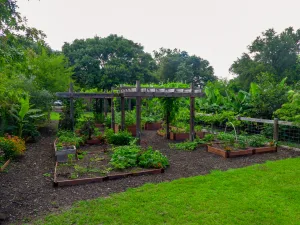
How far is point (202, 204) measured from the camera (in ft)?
12.9

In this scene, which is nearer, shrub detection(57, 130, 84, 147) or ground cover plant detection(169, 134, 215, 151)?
shrub detection(57, 130, 84, 147)

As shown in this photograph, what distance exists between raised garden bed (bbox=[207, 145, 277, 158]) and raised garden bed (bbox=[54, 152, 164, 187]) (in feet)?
8.52

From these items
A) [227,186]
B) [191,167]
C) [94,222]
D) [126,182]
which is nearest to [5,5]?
[94,222]

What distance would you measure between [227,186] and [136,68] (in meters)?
25.2

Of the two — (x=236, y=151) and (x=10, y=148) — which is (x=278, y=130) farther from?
(x=10, y=148)

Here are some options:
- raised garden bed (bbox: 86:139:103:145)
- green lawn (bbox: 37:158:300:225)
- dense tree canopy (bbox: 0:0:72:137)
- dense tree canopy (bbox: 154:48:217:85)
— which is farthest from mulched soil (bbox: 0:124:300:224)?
dense tree canopy (bbox: 154:48:217:85)

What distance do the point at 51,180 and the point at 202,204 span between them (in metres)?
3.31

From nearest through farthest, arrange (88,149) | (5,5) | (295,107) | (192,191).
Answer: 1. (5,5)
2. (192,191)
3. (295,107)
4. (88,149)

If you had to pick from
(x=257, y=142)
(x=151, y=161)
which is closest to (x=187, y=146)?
(x=257, y=142)

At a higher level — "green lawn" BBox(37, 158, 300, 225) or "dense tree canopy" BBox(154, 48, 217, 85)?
"dense tree canopy" BBox(154, 48, 217, 85)

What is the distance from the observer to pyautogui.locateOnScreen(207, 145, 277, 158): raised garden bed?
24.1ft

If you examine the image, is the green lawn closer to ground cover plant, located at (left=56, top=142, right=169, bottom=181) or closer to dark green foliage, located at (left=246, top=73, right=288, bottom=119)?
ground cover plant, located at (left=56, top=142, right=169, bottom=181)

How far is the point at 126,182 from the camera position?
5.08 meters

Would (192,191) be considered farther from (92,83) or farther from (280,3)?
(92,83)
